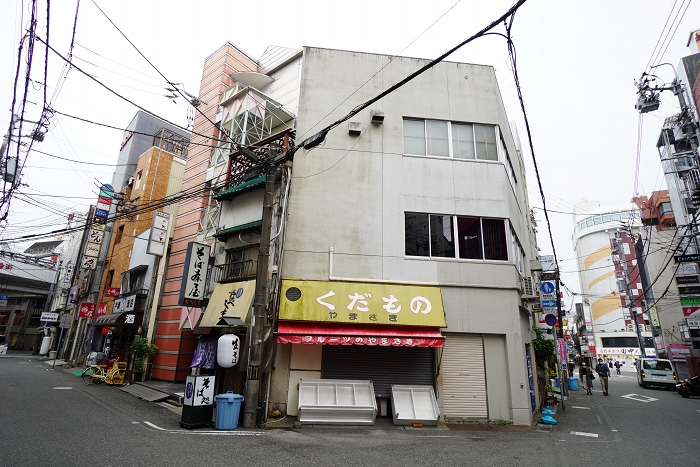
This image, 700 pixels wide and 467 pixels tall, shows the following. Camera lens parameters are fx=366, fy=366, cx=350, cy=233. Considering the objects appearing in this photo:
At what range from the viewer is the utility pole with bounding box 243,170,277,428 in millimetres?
10234

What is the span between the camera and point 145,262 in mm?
21594

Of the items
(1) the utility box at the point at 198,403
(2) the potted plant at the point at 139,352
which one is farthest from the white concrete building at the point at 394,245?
(2) the potted plant at the point at 139,352

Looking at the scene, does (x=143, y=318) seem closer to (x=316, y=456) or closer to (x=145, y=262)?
(x=145, y=262)

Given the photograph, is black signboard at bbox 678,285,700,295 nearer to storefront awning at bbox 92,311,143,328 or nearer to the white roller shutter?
the white roller shutter

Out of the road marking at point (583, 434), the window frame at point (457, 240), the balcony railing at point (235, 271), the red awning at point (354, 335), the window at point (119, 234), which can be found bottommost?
the road marking at point (583, 434)

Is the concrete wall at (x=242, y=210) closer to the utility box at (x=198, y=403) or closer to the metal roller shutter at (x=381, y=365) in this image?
the metal roller shutter at (x=381, y=365)

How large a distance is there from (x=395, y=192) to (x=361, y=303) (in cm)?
433

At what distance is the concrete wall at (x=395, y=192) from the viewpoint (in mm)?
12344

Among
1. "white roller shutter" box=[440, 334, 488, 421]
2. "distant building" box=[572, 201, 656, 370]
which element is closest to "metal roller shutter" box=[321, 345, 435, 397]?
"white roller shutter" box=[440, 334, 488, 421]

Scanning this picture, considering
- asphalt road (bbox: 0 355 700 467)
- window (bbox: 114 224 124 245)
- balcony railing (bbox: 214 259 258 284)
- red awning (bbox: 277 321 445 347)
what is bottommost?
asphalt road (bbox: 0 355 700 467)

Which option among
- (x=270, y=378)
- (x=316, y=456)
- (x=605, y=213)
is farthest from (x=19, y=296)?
(x=605, y=213)

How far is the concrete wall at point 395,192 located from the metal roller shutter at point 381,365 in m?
1.57

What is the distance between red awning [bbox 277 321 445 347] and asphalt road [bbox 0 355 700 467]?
2360 millimetres

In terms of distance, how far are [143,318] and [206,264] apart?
21.5 feet
